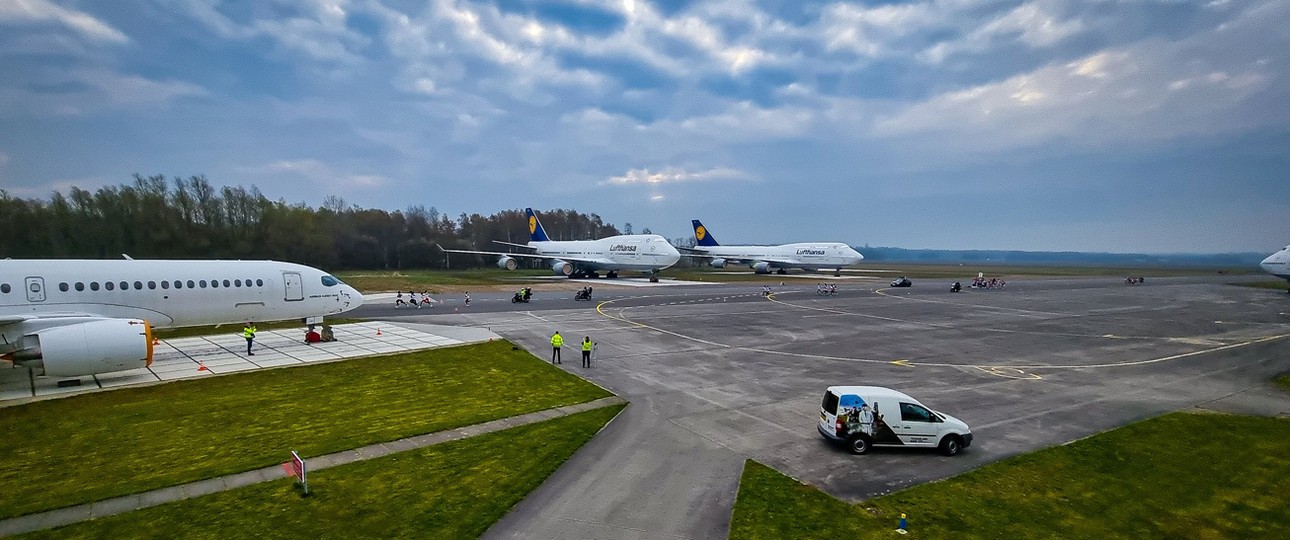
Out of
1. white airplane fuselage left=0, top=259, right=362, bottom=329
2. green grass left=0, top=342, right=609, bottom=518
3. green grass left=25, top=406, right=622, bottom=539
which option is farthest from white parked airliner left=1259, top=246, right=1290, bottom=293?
white airplane fuselage left=0, top=259, right=362, bottom=329

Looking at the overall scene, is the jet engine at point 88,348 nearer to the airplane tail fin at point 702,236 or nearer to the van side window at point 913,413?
the van side window at point 913,413

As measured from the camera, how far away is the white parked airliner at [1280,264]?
68.2m

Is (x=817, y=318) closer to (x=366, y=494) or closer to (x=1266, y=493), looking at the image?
(x=1266, y=493)

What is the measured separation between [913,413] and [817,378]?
7.71 m

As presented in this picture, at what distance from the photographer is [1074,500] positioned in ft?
36.6

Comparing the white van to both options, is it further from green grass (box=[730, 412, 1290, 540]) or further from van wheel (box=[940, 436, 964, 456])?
green grass (box=[730, 412, 1290, 540])

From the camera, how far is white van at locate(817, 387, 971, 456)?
530 inches

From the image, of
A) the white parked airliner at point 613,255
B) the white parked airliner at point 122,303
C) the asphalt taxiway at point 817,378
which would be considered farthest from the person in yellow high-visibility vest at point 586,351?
the white parked airliner at point 613,255

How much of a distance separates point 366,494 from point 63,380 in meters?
17.5

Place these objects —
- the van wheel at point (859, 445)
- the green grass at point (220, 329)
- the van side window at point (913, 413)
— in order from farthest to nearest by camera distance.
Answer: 1. the green grass at point (220, 329)
2. the van side window at point (913, 413)
3. the van wheel at point (859, 445)

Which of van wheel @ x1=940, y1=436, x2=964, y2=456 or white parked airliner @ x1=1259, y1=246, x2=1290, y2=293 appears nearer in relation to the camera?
van wheel @ x1=940, y1=436, x2=964, y2=456

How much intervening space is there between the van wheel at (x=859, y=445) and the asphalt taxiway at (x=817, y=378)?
0.34 meters

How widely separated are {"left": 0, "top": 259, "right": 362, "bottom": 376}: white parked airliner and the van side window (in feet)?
80.5

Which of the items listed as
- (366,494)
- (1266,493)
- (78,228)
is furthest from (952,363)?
(78,228)
